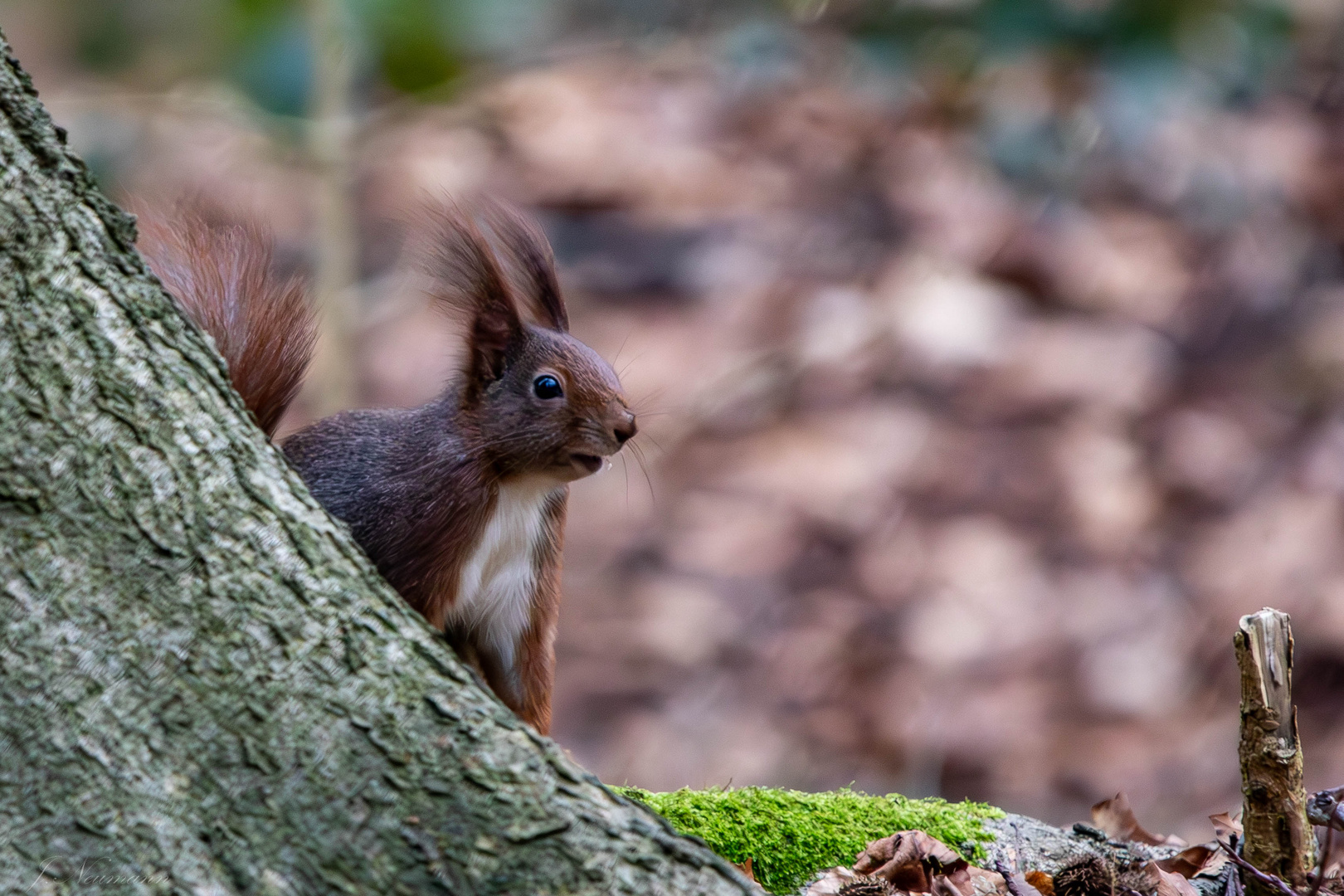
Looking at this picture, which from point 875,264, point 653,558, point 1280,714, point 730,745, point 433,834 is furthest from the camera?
point 875,264

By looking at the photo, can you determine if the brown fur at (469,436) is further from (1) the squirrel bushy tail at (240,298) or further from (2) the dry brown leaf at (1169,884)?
(2) the dry brown leaf at (1169,884)

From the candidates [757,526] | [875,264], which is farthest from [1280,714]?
[875,264]

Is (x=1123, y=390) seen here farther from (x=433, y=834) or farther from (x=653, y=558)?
(x=433, y=834)

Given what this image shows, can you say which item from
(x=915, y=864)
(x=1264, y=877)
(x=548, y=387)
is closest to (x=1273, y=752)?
(x=1264, y=877)

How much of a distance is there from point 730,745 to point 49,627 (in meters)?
3.96

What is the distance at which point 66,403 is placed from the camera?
1543 millimetres

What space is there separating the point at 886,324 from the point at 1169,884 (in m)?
3.97

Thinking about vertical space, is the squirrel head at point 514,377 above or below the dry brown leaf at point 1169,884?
above

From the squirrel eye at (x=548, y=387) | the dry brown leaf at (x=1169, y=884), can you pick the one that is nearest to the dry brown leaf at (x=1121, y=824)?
the dry brown leaf at (x=1169, y=884)

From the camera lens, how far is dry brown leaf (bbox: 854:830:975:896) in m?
2.21

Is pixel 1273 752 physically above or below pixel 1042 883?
above

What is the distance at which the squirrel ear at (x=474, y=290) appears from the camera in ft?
7.39

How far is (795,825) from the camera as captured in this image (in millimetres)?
2391

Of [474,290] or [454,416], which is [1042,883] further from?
[474,290]
